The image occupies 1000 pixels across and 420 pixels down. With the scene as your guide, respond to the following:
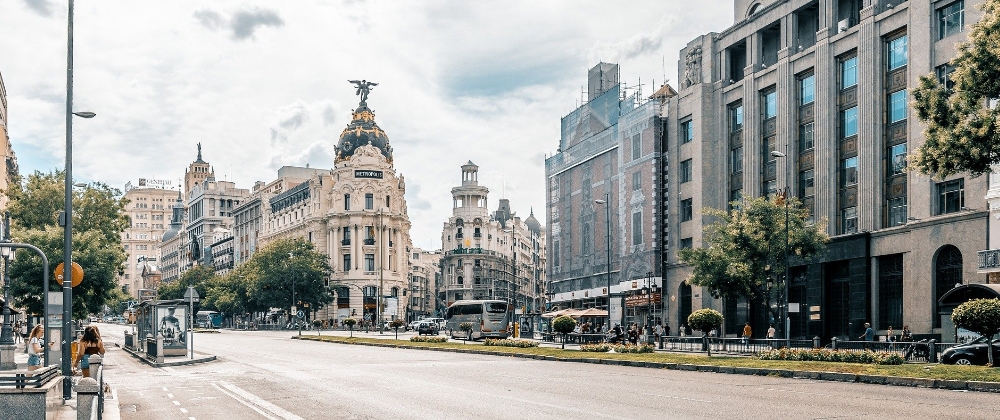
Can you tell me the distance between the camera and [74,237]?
5994cm

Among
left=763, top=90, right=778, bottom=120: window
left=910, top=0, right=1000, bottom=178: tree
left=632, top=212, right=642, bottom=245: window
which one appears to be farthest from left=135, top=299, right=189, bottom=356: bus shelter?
left=632, top=212, right=642, bottom=245: window

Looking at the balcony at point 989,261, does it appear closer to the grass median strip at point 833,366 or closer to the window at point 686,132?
the grass median strip at point 833,366

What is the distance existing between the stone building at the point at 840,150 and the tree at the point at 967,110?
46.4 feet

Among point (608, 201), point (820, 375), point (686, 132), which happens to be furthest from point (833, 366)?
point (608, 201)

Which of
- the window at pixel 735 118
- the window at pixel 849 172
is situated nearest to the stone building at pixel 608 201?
the window at pixel 735 118

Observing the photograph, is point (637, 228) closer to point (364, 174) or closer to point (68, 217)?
point (68, 217)

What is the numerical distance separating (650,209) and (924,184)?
28.6 metres

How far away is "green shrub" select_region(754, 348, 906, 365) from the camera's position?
102 feet

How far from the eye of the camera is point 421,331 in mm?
89312

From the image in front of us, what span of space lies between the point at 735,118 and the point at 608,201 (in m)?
14.2

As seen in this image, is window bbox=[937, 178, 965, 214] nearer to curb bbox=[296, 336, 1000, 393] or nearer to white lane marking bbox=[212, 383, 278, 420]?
curb bbox=[296, 336, 1000, 393]

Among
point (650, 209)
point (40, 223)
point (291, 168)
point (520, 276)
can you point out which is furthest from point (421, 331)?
point (520, 276)

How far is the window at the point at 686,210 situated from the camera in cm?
7106

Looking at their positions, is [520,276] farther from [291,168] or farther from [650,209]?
[650,209]
